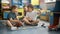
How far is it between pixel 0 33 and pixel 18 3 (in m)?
1.34

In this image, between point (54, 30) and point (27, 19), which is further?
point (27, 19)

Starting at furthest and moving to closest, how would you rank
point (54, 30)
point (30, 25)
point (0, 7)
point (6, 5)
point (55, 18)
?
point (0, 7) < point (6, 5) < point (30, 25) < point (55, 18) < point (54, 30)

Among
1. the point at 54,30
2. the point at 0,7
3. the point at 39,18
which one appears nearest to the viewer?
the point at 54,30

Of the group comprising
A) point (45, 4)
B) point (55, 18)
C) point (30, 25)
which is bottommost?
point (30, 25)

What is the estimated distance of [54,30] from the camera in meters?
2.13

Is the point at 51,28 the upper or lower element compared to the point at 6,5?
lower

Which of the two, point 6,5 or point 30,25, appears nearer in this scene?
point 30,25

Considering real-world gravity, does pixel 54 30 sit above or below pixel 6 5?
below

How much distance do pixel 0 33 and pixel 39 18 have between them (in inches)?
50.5

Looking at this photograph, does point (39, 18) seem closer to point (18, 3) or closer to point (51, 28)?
point (18, 3)

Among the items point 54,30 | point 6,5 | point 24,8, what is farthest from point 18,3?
point 54,30

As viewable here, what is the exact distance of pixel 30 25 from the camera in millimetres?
2607

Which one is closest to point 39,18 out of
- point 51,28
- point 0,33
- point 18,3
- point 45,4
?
point 45,4

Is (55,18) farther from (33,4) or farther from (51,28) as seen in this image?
(33,4)
